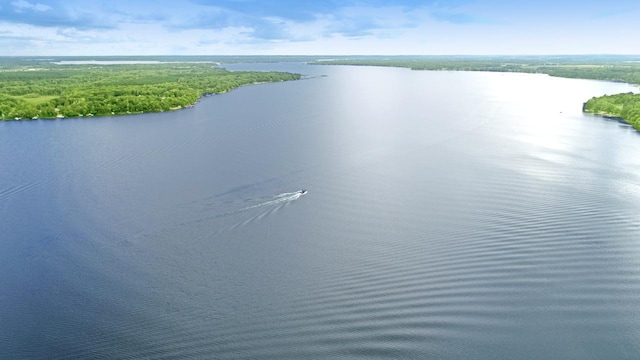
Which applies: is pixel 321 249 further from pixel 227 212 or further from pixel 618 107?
pixel 618 107

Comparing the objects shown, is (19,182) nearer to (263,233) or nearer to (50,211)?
(50,211)

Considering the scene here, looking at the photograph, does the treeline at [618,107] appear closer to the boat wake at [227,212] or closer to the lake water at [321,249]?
the lake water at [321,249]

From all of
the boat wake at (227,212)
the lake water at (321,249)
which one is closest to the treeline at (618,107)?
the lake water at (321,249)

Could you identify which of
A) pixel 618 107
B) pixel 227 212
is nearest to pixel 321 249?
pixel 227 212

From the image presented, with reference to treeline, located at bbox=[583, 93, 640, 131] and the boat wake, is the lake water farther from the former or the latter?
treeline, located at bbox=[583, 93, 640, 131]

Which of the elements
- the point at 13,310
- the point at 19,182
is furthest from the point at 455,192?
the point at 19,182

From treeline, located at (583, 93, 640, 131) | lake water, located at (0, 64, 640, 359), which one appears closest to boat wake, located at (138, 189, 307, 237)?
lake water, located at (0, 64, 640, 359)

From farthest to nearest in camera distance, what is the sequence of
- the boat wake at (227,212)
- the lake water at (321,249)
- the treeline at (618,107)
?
the treeline at (618,107), the boat wake at (227,212), the lake water at (321,249)
